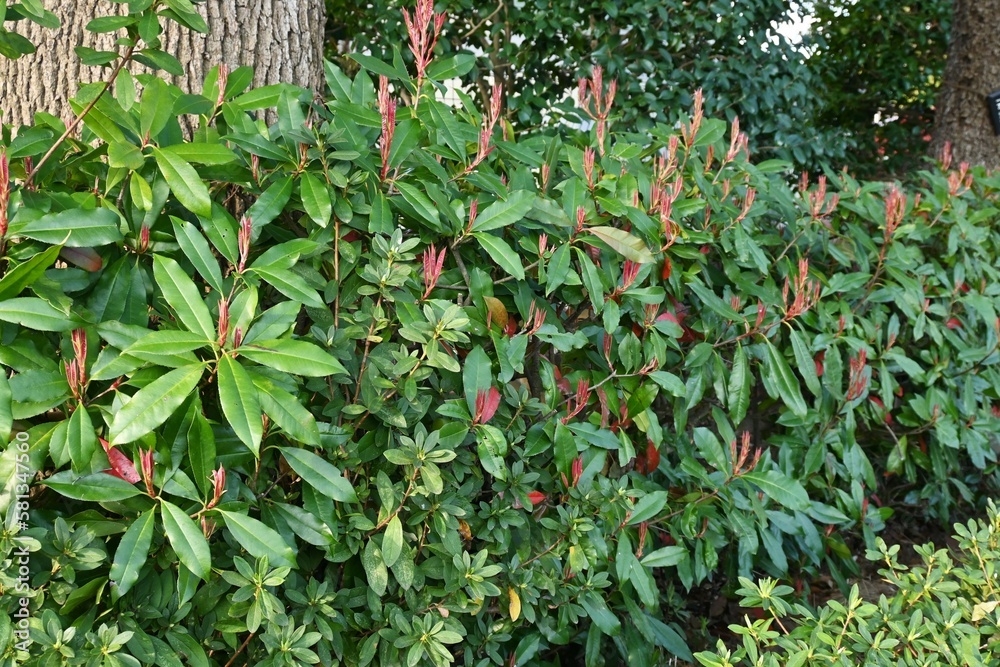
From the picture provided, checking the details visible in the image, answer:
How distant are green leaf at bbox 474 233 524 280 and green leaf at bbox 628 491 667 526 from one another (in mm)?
759

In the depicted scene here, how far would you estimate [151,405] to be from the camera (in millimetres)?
1419

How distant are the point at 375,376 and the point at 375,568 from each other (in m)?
0.43

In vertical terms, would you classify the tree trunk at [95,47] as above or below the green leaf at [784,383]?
above

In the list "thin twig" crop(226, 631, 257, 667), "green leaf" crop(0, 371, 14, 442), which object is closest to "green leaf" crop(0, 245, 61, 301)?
"green leaf" crop(0, 371, 14, 442)

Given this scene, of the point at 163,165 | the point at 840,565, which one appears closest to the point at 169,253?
the point at 163,165

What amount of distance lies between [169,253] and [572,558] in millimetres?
1211

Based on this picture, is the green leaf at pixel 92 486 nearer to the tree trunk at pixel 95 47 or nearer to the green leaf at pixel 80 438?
the green leaf at pixel 80 438

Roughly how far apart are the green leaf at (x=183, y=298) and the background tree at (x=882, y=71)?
6.22 m

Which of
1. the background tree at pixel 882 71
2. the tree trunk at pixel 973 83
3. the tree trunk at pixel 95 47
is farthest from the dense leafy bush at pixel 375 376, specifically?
the background tree at pixel 882 71

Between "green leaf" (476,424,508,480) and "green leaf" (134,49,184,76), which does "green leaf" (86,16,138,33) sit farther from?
"green leaf" (476,424,508,480)

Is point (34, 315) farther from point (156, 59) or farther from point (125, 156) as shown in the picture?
point (156, 59)

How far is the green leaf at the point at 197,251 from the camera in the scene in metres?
1.66

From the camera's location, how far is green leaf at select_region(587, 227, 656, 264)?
6.84 ft

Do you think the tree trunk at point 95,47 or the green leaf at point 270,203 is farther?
the tree trunk at point 95,47
